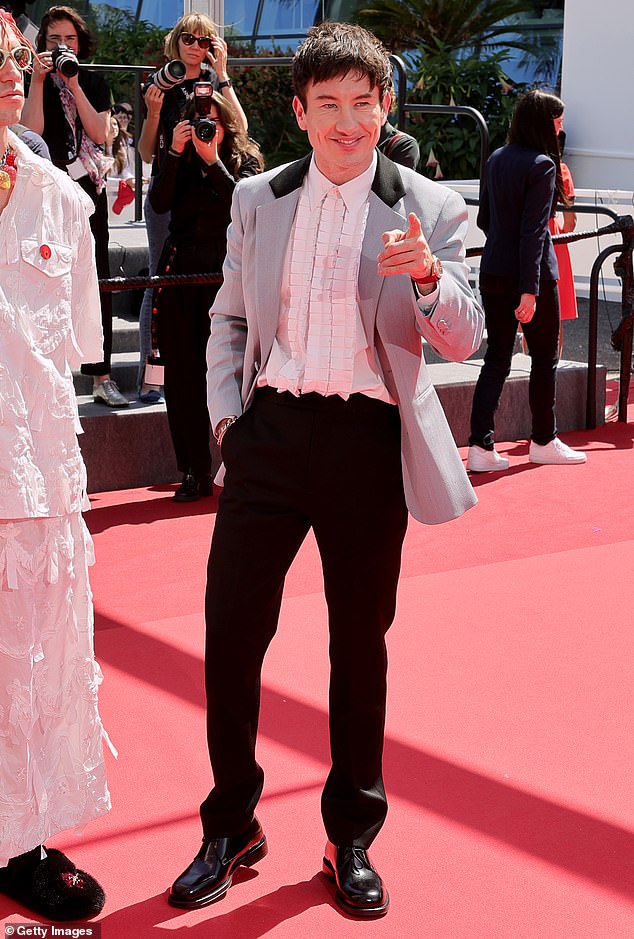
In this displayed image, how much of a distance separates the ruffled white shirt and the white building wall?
547 inches

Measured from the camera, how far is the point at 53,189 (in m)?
2.62

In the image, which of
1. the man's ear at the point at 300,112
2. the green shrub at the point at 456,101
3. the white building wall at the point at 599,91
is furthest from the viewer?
the green shrub at the point at 456,101

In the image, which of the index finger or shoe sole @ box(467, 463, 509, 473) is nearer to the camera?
the index finger

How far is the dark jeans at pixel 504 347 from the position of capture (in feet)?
22.1

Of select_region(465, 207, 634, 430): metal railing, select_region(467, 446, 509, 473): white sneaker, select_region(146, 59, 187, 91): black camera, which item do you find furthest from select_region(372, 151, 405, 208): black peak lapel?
select_region(465, 207, 634, 430): metal railing

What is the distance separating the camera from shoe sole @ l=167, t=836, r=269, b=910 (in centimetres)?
277

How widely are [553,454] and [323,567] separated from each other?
4.47m

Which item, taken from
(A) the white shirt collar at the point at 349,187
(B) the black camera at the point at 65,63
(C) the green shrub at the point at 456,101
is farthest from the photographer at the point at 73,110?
(C) the green shrub at the point at 456,101

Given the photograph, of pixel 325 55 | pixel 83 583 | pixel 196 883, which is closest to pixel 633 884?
pixel 196 883

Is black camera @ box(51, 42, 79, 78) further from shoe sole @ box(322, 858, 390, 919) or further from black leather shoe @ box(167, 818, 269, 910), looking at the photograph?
shoe sole @ box(322, 858, 390, 919)

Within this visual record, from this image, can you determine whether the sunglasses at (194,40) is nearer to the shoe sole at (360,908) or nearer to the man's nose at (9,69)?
the man's nose at (9,69)

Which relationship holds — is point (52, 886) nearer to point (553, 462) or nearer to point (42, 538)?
point (42, 538)

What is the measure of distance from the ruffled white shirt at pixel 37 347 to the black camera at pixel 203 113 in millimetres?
3055

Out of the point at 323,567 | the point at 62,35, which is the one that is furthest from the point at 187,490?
the point at 323,567
